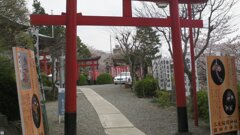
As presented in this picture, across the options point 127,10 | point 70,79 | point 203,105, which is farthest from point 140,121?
point 70,79

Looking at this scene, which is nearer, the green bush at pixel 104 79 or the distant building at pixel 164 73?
the distant building at pixel 164 73

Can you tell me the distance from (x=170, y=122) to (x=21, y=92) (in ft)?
27.7

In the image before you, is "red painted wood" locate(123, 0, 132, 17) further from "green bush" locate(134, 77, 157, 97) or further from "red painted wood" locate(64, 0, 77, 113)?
"green bush" locate(134, 77, 157, 97)

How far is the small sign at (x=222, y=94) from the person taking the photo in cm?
850

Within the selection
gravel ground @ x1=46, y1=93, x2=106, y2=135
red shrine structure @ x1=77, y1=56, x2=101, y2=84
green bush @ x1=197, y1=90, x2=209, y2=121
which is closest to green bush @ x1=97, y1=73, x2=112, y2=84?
red shrine structure @ x1=77, y1=56, x2=101, y2=84

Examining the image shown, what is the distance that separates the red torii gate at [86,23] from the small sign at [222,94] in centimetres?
62

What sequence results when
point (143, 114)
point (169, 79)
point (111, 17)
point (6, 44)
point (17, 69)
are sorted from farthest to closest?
point (169, 79), point (143, 114), point (6, 44), point (111, 17), point (17, 69)

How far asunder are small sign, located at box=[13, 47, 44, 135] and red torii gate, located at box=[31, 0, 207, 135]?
2.62 feet

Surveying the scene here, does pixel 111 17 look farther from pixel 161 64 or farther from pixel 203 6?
pixel 161 64

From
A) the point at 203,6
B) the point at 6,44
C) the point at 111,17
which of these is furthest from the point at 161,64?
the point at 111,17

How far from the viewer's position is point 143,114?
52.1 ft

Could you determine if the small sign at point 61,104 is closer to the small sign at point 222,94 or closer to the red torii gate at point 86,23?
the red torii gate at point 86,23

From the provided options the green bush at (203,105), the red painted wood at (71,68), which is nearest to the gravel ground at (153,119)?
the green bush at (203,105)

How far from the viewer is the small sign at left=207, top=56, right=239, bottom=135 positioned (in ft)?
27.9
